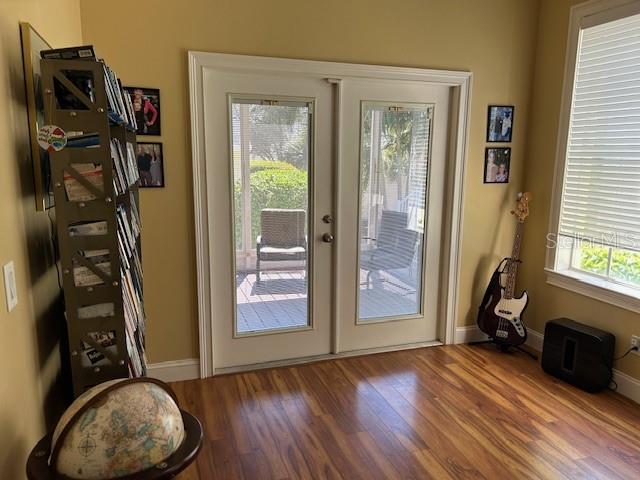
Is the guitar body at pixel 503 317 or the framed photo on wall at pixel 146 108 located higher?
the framed photo on wall at pixel 146 108

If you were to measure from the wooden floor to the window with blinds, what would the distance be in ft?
2.98

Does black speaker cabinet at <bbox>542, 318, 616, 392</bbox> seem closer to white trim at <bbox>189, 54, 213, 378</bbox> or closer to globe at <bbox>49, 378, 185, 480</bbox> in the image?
white trim at <bbox>189, 54, 213, 378</bbox>

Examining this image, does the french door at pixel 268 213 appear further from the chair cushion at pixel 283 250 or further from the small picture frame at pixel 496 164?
the small picture frame at pixel 496 164

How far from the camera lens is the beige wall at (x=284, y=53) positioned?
268 cm

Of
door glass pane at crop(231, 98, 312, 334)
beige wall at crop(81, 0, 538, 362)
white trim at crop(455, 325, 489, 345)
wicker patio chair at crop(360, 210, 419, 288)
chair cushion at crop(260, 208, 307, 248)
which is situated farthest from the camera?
white trim at crop(455, 325, 489, 345)

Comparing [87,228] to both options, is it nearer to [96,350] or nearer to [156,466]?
[96,350]

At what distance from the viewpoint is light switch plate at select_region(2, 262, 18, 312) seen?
1246 mm

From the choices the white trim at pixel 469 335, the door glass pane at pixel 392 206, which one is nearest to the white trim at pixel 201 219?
the door glass pane at pixel 392 206

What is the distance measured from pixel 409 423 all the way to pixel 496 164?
203 centimetres

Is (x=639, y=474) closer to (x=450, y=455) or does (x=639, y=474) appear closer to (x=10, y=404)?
(x=450, y=455)

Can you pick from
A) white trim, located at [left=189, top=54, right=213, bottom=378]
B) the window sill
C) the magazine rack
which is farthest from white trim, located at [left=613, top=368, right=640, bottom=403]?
the magazine rack

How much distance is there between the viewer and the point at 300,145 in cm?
312

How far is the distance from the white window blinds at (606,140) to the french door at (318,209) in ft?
2.88

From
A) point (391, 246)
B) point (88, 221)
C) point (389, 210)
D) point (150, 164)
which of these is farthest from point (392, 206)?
point (88, 221)
